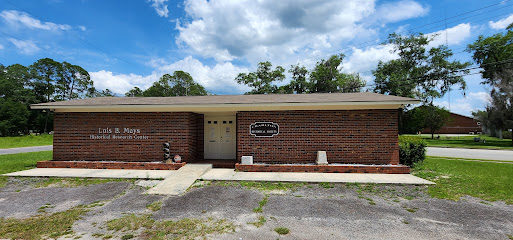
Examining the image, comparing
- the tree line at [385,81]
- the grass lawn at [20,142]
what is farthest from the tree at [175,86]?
the grass lawn at [20,142]

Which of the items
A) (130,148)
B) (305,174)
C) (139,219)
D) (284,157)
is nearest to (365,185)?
(305,174)

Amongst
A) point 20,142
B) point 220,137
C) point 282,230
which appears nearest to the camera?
point 282,230

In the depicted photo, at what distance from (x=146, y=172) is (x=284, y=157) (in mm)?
5069

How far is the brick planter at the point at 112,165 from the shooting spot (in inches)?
344

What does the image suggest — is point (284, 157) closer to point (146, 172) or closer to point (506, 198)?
point (146, 172)

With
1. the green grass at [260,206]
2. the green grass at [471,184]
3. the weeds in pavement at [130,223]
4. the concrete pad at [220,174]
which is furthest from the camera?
the concrete pad at [220,174]

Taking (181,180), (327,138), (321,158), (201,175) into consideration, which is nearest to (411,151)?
(327,138)

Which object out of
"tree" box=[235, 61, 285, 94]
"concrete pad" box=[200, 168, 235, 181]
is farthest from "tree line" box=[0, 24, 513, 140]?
"concrete pad" box=[200, 168, 235, 181]

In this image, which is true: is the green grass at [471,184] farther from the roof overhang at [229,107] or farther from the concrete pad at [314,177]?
the roof overhang at [229,107]

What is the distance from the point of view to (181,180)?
710cm

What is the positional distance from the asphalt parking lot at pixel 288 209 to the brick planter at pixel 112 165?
1.80 meters

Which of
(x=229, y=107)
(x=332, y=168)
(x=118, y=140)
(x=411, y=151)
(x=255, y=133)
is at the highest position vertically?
(x=229, y=107)

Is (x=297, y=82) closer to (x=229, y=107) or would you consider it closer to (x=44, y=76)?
(x=229, y=107)

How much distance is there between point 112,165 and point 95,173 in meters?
0.81
